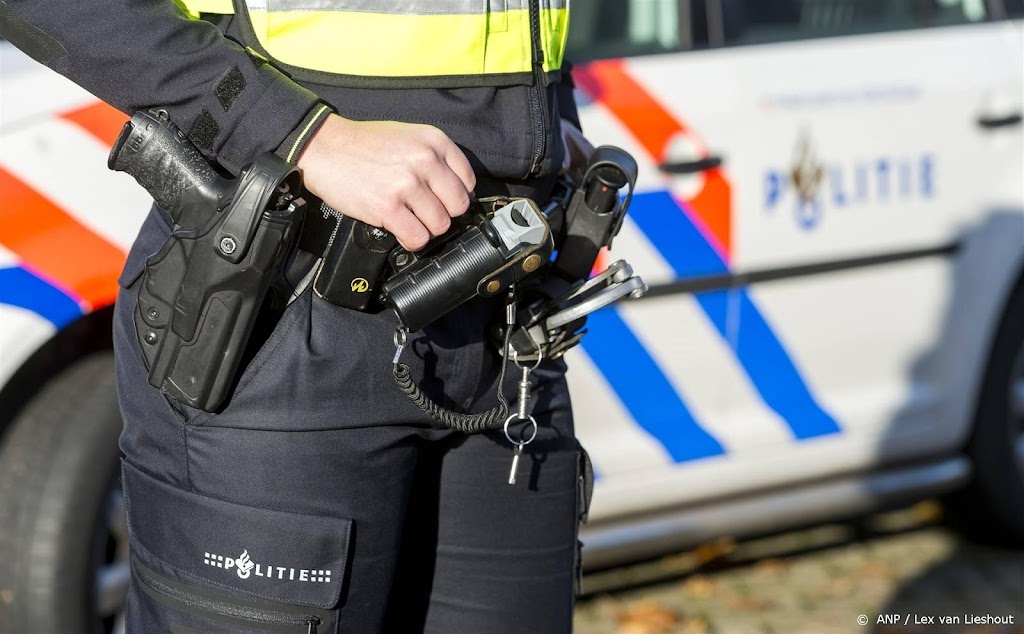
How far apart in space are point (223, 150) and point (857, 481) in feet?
6.80

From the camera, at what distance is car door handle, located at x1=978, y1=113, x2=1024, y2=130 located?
278 centimetres

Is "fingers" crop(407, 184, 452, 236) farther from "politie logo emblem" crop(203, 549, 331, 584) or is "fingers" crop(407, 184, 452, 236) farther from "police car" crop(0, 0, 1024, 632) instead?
"police car" crop(0, 0, 1024, 632)

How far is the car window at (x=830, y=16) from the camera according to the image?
2.60 meters

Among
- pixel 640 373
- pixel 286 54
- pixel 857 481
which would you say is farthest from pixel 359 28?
pixel 857 481

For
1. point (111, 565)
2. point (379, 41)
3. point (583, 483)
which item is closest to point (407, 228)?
point (379, 41)

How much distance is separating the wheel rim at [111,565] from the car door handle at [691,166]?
1186 mm

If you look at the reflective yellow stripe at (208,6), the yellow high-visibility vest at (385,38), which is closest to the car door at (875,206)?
the yellow high-visibility vest at (385,38)

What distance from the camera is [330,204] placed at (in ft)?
3.78

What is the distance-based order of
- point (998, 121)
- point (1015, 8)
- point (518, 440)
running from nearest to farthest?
1. point (518, 440)
2. point (998, 121)
3. point (1015, 8)

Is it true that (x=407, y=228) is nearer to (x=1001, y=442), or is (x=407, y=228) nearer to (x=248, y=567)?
(x=248, y=567)

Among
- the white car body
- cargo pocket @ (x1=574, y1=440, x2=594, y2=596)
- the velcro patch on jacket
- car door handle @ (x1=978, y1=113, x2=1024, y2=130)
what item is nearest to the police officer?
the velcro patch on jacket

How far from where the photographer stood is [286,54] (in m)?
1.20

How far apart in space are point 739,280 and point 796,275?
142mm

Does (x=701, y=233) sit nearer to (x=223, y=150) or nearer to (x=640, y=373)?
(x=640, y=373)
